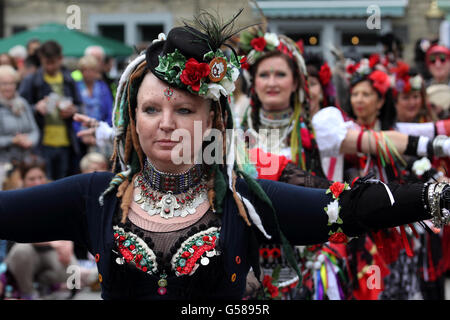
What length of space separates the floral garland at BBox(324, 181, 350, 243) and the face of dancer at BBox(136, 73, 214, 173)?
511mm

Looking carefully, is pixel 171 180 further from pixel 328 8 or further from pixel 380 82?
pixel 328 8

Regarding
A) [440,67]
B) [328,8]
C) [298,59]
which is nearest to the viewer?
[298,59]

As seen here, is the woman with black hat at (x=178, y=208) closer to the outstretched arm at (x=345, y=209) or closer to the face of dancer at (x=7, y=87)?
the outstretched arm at (x=345, y=209)

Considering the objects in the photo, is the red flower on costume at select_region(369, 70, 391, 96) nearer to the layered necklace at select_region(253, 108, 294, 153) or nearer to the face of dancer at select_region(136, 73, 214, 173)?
the layered necklace at select_region(253, 108, 294, 153)

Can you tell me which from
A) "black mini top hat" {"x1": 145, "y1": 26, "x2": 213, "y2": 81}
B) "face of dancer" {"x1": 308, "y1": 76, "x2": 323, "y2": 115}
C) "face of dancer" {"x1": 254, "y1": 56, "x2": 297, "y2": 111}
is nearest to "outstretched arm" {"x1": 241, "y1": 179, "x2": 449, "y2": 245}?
"black mini top hat" {"x1": 145, "y1": 26, "x2": 213, "y2": 81}

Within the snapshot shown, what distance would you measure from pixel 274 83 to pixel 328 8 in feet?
35.6

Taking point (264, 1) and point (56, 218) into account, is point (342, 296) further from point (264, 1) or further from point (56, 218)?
point (264, 1)

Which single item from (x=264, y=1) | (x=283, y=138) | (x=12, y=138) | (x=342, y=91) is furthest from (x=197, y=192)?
(x=264, y=1)

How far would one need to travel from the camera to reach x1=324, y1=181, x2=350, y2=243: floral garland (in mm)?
2602

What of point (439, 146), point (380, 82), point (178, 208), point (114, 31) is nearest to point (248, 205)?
point (178, 208)

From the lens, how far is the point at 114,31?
52.0 feet

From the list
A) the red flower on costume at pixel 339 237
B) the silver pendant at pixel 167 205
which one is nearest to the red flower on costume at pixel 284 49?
the silver pendant at pixel 167 205

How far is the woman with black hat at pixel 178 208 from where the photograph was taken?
2648mm

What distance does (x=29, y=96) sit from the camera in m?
7.70
